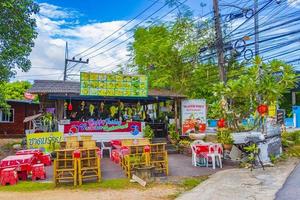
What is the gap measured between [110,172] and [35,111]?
15.9m

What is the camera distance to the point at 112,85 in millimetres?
14727

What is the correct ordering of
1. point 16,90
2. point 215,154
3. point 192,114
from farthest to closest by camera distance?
point 16,90 < point 192,114 < point 215,154

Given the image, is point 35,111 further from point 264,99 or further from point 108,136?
point 264,99

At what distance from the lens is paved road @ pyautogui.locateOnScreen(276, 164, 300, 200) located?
683 cm

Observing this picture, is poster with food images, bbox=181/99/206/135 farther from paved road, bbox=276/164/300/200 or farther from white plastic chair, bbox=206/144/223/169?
paved road, bbox=276/164/300/200

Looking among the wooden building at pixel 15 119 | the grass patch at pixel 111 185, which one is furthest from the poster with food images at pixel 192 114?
the wooden building at pixel 15 119

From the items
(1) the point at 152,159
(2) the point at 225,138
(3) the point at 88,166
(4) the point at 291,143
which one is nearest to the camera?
(3) the point at 88,166

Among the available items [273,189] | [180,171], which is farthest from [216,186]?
[180,171]

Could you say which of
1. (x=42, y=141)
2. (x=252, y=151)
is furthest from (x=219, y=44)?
(x=42, y=141)

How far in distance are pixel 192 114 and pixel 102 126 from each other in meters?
4.08

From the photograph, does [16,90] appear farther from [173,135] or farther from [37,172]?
[37,172]

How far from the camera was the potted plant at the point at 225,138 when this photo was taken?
11.7 metres

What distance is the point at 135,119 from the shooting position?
55.0 ft

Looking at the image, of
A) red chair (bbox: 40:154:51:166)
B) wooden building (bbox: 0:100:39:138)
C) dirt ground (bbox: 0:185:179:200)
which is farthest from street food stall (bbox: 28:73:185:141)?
wooden building (bbox: 0:100:39:138)
